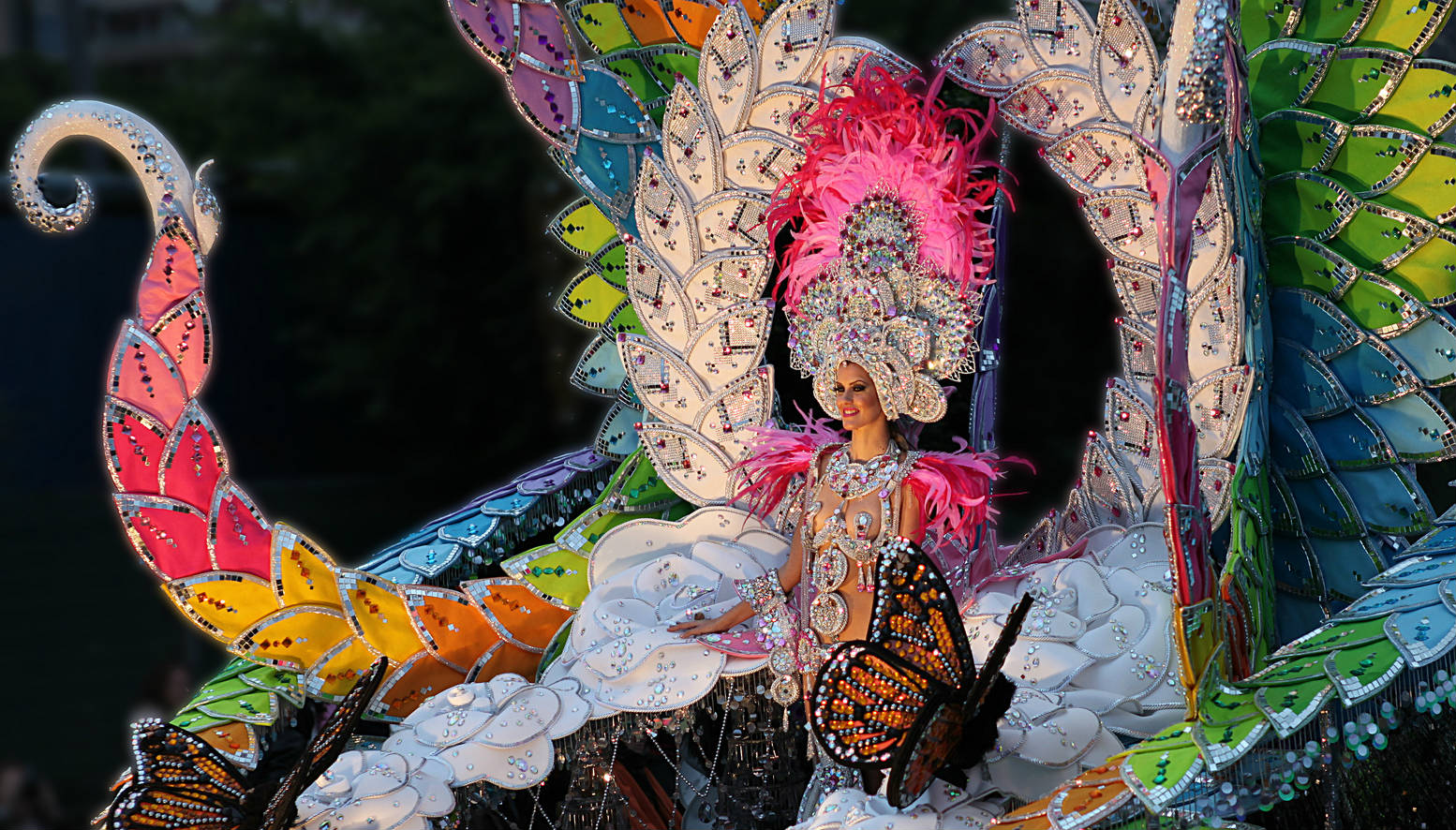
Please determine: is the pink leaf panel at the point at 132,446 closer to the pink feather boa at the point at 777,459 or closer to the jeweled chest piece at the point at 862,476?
the pink feather boa at the point at 777,459

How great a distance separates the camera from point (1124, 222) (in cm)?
355

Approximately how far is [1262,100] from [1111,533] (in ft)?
3.20

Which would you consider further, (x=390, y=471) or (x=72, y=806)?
(x=390, y=471)

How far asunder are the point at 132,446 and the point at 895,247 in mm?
1812

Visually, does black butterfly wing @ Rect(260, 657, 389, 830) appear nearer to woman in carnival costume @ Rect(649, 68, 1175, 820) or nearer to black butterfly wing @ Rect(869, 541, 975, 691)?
woman in carnival costume @ Rect(649, 68, 1175, 820)

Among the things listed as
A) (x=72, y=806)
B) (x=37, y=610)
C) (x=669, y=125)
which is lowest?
(x=72, y=806)

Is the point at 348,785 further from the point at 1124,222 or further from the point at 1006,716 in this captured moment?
the point at 1124,222

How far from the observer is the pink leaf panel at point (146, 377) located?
152 inches

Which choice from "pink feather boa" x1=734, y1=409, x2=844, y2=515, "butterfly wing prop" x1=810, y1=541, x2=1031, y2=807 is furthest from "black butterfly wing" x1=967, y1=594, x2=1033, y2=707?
"pink feather boa" x1=734, y1=409, x2=844, y2=515

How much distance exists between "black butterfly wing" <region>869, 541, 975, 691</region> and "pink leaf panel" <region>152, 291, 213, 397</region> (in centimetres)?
178

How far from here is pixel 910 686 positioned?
294 centimetres

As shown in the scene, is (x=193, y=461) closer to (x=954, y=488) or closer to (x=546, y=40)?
(x=546, y=40)

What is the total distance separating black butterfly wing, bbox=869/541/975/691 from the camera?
117 inches

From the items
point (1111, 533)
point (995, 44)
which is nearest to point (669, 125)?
point (995, 44)
